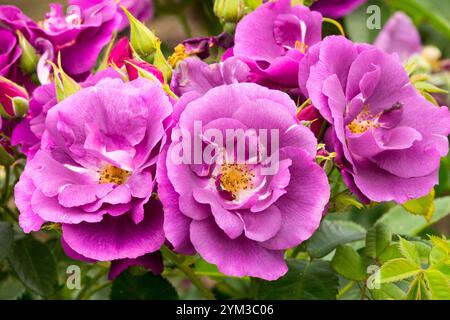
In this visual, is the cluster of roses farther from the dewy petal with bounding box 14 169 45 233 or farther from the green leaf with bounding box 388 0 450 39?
the green leaf with bounding box 388 0 450 39

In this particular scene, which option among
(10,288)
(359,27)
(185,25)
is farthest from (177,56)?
(359,27)

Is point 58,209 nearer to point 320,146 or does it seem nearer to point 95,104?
point 95,104

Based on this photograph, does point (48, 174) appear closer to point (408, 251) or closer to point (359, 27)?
point (408, 251)

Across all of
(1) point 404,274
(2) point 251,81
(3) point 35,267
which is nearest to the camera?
(1) point 404,274

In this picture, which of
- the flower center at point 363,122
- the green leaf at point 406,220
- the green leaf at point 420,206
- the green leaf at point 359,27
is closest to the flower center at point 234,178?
the flower center at point 363,122

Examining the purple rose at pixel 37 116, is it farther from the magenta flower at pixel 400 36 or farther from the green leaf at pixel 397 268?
the magenta flower at pixel 400 36

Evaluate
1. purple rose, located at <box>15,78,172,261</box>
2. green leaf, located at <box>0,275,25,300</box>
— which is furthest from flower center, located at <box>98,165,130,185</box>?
green leaf, located at <box>0,275,25,300</box>
